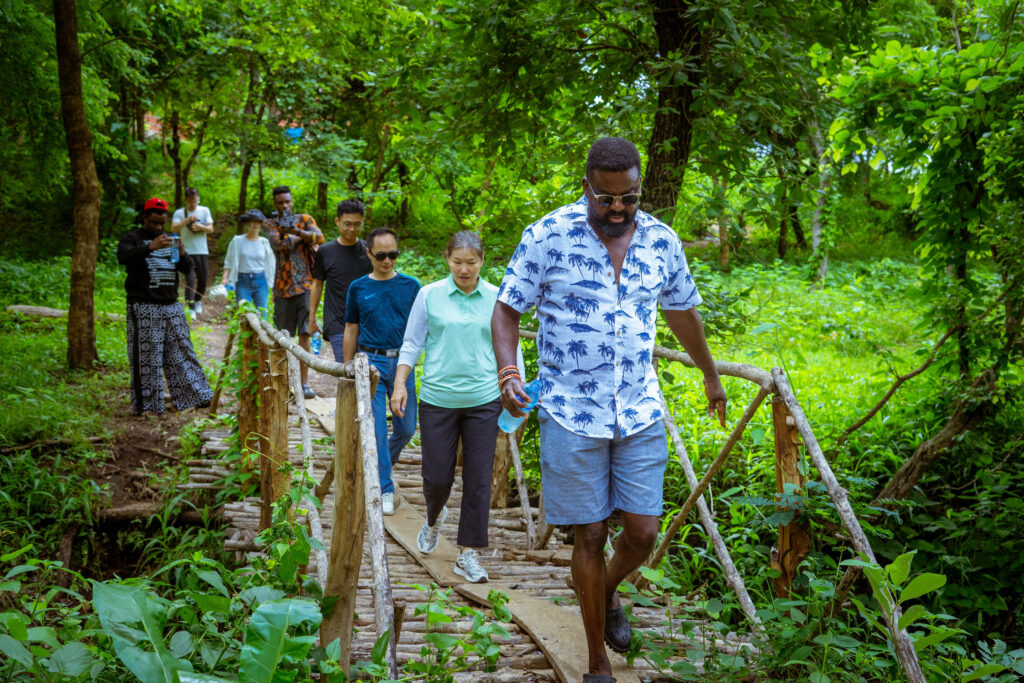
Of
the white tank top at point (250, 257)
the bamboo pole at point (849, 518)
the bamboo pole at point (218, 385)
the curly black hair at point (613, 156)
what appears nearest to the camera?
the bamboo pole at point (849, 518)

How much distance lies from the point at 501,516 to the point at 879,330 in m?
7.95

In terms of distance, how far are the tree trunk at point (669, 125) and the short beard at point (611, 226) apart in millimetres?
2299

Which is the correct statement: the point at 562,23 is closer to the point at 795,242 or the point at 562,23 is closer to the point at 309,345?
the point at 309,345

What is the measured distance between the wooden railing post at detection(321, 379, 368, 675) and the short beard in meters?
1.02

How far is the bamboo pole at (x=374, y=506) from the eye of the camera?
2.70 metres

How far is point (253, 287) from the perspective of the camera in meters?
8.70

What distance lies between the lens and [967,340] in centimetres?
552

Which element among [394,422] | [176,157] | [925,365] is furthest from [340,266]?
[176,157]

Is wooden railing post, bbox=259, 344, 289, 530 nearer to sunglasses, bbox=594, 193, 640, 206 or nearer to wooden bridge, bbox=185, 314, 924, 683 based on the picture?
wooden bridge, bbox=185, 314, 924, 683

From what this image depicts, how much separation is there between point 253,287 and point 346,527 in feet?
20.4

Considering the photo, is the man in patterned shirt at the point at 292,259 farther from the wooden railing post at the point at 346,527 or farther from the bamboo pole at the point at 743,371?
the wooden railing post at the point at 346,527

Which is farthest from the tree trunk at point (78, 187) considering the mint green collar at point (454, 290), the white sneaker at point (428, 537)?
the mint green collar at point (454, 290)

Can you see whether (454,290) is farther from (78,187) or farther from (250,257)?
(78,187)

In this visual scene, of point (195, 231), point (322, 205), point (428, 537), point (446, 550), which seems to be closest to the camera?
point (428, 537)
